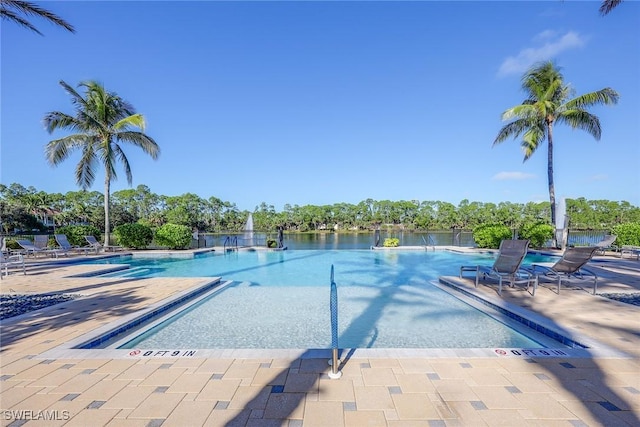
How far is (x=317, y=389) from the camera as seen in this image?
2283mm

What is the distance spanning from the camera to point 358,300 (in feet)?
19.9

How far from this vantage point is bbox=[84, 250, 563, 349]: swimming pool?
152 inches

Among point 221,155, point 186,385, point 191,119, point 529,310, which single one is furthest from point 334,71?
point 186,385

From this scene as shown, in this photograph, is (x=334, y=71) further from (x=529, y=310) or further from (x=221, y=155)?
(x=529, y=310)

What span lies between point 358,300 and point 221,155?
940 inches

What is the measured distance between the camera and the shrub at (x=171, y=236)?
1433 centimetres

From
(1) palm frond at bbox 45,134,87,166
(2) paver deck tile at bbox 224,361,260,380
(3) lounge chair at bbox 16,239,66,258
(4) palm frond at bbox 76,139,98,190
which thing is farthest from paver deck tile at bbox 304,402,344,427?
(1) palm frond at bbox 45,134,87,166

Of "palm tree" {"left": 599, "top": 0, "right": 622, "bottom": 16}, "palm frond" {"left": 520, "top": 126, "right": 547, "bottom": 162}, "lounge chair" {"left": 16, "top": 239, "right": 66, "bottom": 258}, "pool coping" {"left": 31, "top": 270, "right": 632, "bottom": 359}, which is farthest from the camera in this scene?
"palm frond" {"left": 520, "top": 126, "right": 547, "bottom": 162}

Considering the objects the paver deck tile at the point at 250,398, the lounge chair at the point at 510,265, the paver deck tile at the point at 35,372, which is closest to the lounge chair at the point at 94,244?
the paver deck tile at the point at 35,372

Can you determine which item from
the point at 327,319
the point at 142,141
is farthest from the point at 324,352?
the point at 142,141

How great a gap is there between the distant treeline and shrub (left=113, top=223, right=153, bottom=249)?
3202 cm

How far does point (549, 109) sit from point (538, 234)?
5.83 metres

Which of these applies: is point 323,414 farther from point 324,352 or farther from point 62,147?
point 62,147

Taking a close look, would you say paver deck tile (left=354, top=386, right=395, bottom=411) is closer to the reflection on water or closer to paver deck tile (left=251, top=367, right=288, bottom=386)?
paver deck tile (left=251, top=367, right=288, bottom=386)
